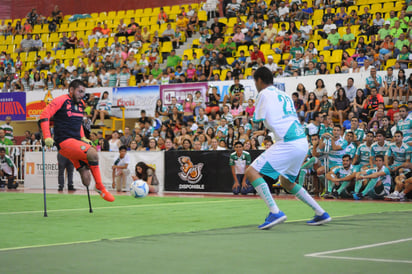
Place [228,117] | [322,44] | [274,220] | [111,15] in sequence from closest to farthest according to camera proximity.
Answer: [274,220]
[228,117]
[322,44]
[111,15]

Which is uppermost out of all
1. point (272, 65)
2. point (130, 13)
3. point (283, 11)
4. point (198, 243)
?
point (130, 13)

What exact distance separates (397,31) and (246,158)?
763 cm

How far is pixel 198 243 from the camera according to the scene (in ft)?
21.1

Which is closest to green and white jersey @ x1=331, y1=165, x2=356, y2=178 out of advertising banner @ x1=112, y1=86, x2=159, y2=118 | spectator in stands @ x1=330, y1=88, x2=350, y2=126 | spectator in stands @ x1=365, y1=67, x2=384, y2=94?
spectator in stands @ x1=330, y1=88, x2=350, y2=126

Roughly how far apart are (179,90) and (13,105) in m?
9.17

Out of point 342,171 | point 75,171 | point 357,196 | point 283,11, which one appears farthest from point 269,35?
point 357,196

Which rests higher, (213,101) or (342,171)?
Answer: (213,101)

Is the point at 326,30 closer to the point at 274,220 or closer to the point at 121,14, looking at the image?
the point at 121,14

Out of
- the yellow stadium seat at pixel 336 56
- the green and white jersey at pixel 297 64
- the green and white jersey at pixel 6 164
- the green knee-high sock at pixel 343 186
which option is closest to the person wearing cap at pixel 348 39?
the yellow stadium seat at pixel 336 56

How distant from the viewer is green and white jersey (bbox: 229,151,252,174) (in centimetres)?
1767

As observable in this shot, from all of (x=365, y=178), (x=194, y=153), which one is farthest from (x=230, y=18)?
(x=365, y=178)

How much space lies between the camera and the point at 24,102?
27.8 metres

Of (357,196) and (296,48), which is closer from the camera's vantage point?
(357,196)

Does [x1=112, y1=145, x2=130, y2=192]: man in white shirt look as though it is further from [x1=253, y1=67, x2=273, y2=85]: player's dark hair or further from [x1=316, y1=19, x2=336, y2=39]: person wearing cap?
[x1=253, y1=67, x2=273, y2=85]: player's dark hair
